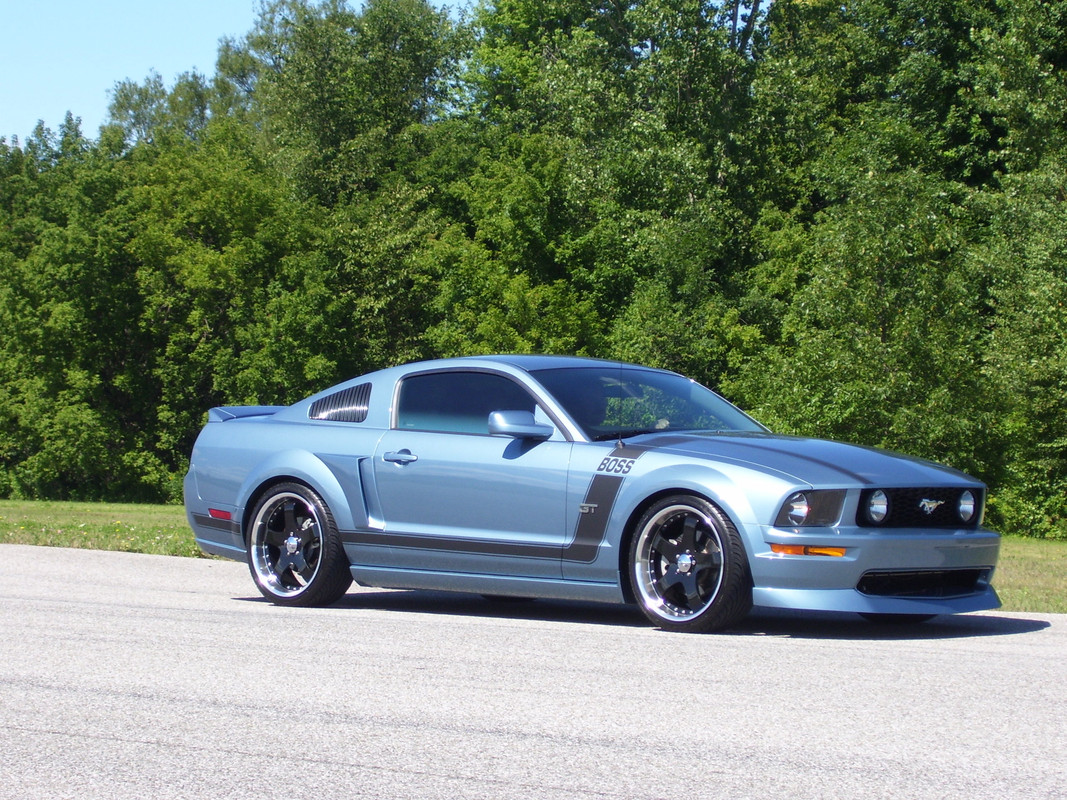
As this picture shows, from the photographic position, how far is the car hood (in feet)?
23.1

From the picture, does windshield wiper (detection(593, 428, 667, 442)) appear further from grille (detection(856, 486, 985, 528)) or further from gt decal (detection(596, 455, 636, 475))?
grille (detection(856, 486, 985, 528))

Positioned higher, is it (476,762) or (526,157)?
(526,157)

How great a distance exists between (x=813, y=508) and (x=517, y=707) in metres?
2.42

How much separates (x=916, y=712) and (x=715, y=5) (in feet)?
127

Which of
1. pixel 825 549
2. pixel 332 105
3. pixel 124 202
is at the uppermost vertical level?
pixel 332 105

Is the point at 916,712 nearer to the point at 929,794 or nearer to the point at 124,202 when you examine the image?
the point at 929,794

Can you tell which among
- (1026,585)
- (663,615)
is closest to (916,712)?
(663,615)

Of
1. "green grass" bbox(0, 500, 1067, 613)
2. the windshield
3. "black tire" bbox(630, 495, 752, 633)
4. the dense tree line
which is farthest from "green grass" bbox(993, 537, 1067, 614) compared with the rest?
the dense tree line

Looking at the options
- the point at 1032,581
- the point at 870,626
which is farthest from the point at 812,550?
the point at 1032,581

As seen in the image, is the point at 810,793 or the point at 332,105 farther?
the point at 332,105

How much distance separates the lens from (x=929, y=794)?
3.88m

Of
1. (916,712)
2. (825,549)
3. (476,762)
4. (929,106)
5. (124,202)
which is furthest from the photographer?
(124,202)

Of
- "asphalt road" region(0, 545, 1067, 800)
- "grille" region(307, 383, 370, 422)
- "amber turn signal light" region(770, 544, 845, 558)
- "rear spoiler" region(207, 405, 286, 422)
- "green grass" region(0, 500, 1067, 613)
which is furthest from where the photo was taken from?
"rear spoiler" region(207, 405, 286, 422)

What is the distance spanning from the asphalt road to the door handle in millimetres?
919
